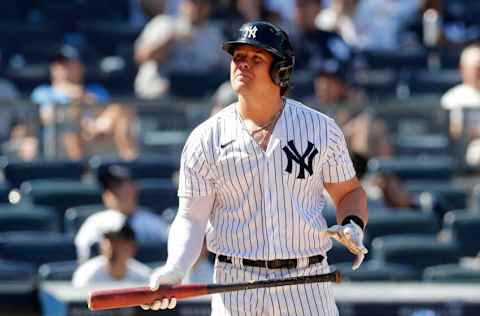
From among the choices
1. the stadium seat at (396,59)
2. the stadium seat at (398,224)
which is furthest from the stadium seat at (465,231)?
the stadium seat at (396,59)

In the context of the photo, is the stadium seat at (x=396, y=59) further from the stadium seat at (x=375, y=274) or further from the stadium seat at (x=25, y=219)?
the stadium seat at (x=25, y=219)

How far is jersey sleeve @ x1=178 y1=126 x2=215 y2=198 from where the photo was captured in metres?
4.91

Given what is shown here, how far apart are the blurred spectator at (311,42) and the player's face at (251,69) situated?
7078mm

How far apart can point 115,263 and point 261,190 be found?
3561mm

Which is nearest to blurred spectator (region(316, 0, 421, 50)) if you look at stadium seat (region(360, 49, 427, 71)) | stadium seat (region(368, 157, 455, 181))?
stadium seat (region(360, 49, 427, 71))

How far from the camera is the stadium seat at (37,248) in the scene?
884 cm

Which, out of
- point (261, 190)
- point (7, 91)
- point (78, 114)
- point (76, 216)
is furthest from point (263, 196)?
point (7, 91)

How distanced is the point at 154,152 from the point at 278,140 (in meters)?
5.63

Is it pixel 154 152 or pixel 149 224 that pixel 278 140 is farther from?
pixel 154 152

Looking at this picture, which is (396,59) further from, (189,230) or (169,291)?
(169,291)

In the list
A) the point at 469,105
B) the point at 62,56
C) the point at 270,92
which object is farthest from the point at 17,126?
the point at 270,92

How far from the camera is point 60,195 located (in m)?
9.73

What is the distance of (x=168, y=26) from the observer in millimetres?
11914

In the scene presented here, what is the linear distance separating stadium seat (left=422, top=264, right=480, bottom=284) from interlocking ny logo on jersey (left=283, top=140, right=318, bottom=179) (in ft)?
13.1
